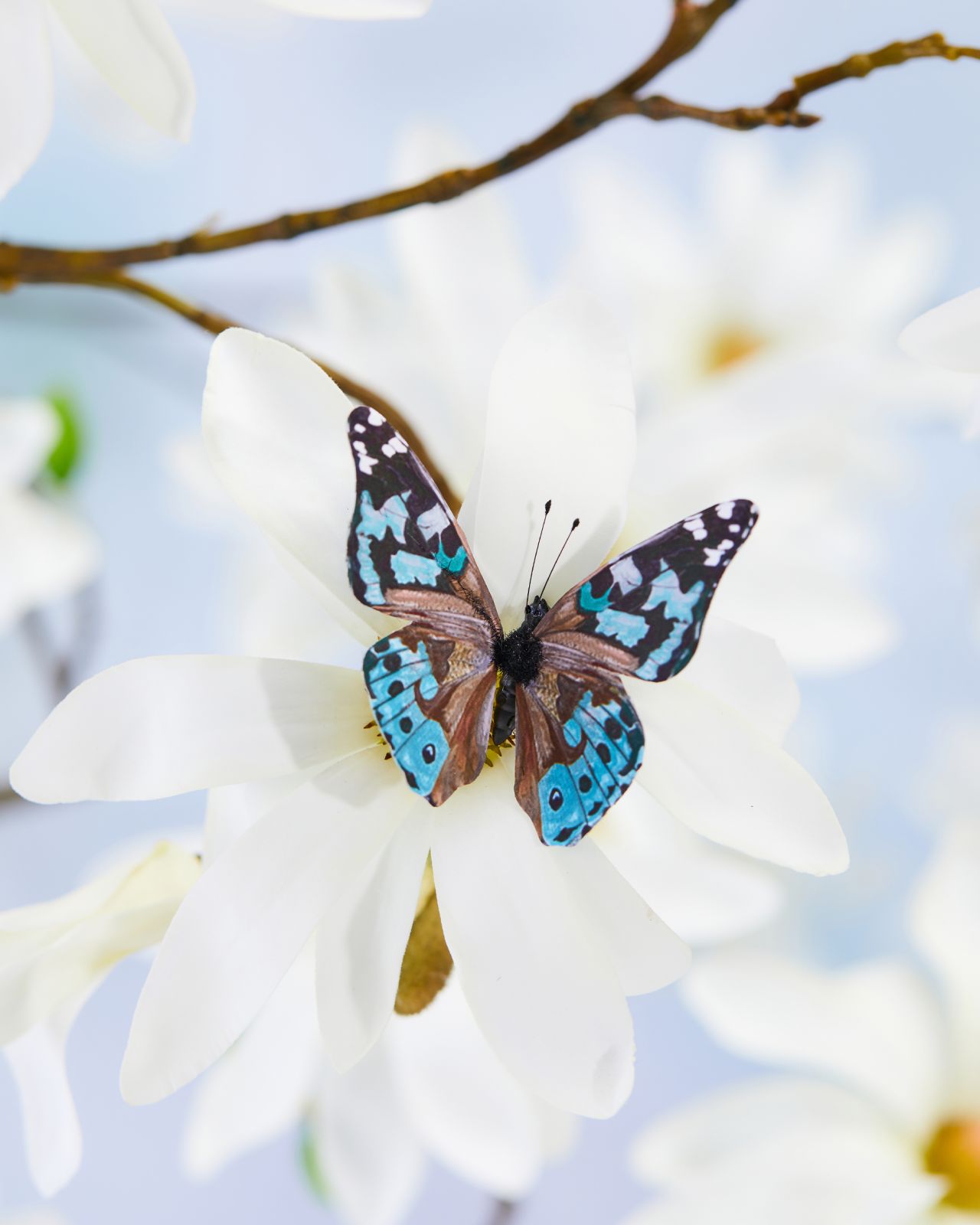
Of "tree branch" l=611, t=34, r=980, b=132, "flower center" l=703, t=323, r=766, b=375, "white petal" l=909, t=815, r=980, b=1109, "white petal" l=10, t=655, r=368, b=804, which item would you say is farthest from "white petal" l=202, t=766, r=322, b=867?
"flower center" l=703, t=323, r=766, b=375

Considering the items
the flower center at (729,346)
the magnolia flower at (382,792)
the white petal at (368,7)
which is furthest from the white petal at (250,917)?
the flower center at (729,346)

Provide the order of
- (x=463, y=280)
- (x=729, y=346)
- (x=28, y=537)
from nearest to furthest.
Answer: (x=463, y=280)
(x=28, y=537)
(x=729, y=346)

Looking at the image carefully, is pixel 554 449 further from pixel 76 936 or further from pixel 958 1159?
pixel 958 1159

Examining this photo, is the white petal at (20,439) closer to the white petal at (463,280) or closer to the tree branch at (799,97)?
the white petal at (463,280)

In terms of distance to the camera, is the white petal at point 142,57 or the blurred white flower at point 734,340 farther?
the blurred white flower at point 734,340

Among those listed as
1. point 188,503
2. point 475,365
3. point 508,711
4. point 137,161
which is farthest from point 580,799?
point 137,161

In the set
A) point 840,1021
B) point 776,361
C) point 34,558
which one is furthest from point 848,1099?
point 34,558

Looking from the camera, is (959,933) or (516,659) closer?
(516,659)
